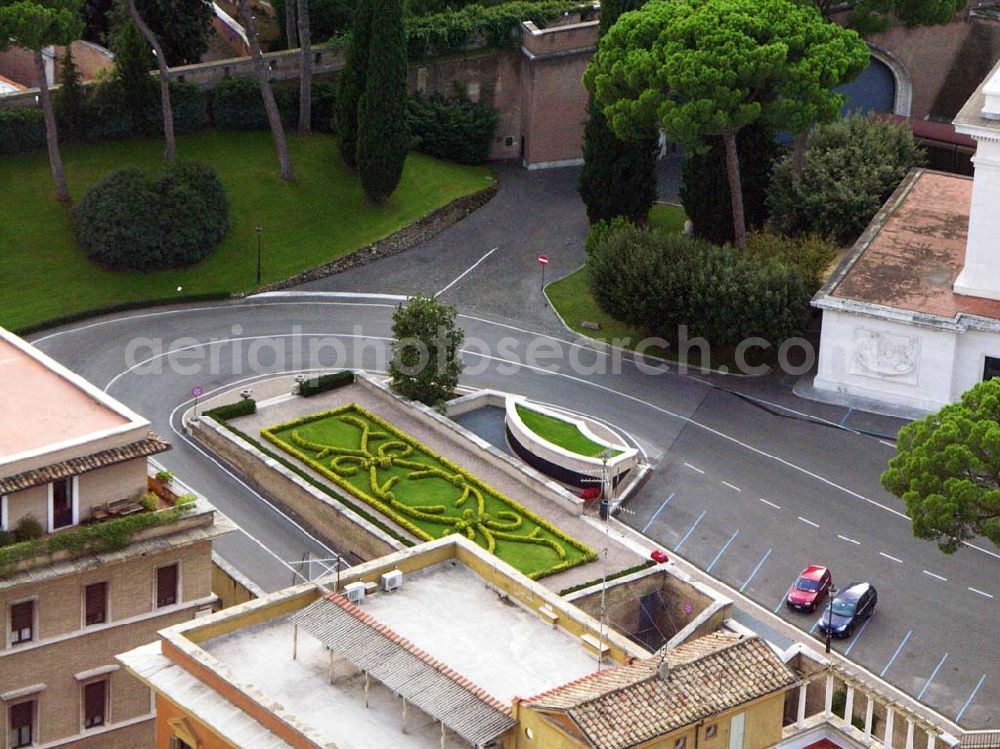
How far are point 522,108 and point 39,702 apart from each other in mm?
56844

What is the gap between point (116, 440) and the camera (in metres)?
64.9

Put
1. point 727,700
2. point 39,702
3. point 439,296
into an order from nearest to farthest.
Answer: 1. point 727,700
2. point 39,702
3. point 439,296

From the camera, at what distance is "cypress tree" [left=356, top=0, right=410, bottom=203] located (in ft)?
328

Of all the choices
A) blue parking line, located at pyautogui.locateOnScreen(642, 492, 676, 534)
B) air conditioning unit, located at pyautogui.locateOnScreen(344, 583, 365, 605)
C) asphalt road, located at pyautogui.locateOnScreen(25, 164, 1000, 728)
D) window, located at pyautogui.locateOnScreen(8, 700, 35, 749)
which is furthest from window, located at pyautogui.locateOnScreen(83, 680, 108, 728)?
blue parking line, located at pyautogui.locateOnScreen(642, 492, 676, 534)

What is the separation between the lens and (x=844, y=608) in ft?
250

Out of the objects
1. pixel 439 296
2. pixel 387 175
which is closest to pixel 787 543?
pixel 439 296

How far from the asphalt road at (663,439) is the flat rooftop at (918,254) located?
531 cm

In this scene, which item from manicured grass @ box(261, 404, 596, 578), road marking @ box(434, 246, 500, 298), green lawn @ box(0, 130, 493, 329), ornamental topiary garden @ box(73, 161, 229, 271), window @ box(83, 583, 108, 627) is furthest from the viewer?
road marking @ box(434, 246, 500, 298)

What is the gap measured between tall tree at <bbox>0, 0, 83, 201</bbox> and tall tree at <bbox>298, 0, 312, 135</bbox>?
464 inches

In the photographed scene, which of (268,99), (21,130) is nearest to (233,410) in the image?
(268,99)

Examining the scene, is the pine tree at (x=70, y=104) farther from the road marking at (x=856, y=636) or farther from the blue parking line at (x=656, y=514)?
the road marking at (x=856, y=636)

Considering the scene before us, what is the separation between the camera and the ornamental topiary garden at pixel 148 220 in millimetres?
97500

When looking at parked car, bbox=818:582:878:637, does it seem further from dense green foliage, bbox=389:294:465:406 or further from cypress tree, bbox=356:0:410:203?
cypress tree, bbox=356:0:410:203

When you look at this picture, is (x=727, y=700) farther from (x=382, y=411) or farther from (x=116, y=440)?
(x=382, y=411)
